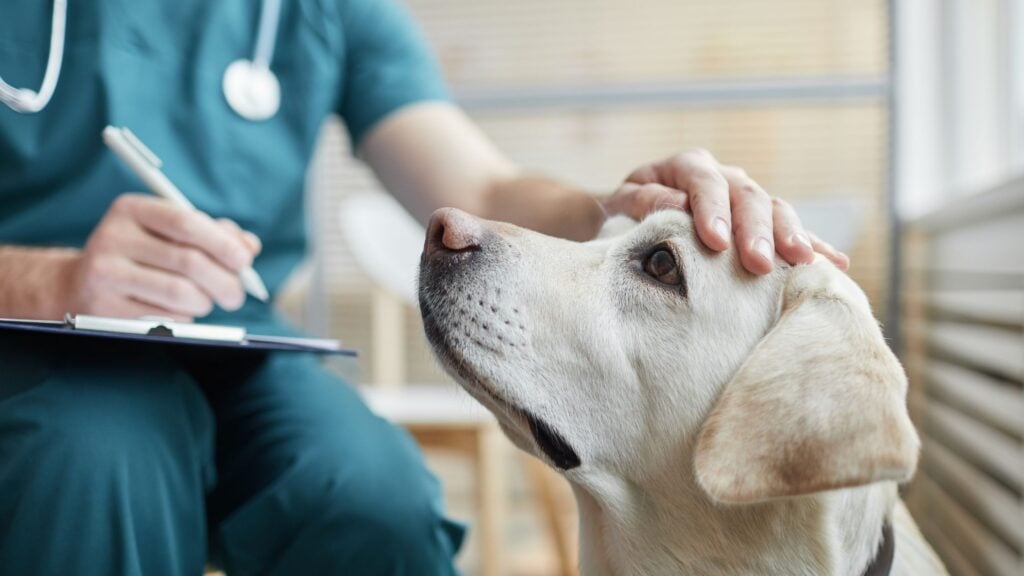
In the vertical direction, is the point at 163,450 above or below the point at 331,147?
below

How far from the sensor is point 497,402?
2.69 ft

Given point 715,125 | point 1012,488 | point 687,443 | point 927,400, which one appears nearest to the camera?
point 687,443

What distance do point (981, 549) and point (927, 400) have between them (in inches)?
25.7

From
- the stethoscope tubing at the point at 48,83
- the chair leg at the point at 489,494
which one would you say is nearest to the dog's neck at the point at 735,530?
the stethoscope tubing at the point at 48,83

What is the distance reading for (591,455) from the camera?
0.83m

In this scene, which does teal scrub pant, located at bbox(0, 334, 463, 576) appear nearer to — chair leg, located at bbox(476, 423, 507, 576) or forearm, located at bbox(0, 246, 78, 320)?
forearm, located at bbox(0, 246, 78, 320)

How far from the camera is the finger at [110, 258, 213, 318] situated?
84 cm

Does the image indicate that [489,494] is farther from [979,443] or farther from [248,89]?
[248,89]

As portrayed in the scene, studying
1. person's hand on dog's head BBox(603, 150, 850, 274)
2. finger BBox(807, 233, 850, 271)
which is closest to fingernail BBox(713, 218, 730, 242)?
person's hand on dog's head BBox(603, 150, 850, 274)

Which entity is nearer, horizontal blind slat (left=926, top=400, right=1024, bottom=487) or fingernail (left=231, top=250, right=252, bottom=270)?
fingernail (left=231, top=250, right=252, bottom=270)

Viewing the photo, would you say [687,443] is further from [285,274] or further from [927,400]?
[927,400]

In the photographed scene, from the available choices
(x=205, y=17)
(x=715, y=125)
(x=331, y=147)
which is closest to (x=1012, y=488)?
(x=205, y=17)

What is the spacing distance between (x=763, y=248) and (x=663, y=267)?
0.32ft

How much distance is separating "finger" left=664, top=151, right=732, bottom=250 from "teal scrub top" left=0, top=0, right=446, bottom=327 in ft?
1.70
